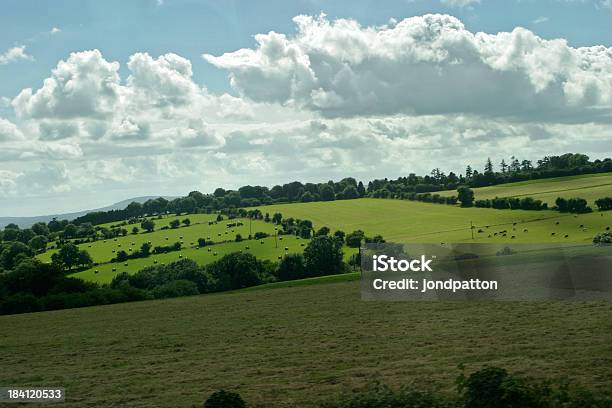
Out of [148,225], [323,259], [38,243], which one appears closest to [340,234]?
[323,259]

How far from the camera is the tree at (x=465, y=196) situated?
387 feet

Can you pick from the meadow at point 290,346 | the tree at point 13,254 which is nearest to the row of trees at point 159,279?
the meadow at point 290,346

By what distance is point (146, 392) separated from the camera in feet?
65.6

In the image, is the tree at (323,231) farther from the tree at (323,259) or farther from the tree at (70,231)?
the tree at (70,231)

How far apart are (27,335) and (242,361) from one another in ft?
74.9

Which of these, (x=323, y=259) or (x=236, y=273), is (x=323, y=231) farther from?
(x=236, y=273)

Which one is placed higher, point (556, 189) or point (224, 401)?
point (556, 189)

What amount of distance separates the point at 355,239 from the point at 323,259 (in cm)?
1695

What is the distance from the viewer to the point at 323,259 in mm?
87250

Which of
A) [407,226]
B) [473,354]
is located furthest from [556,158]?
[473,354]

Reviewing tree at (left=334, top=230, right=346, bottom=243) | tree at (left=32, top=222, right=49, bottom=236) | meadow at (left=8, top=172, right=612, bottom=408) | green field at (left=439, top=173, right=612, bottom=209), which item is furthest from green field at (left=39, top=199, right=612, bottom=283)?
meadow at (left=8, top=172, right=612, bottom=408)

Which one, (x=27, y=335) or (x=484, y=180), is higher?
(x=484, y=180)

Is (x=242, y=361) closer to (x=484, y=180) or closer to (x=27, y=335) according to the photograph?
(x=27, y=335)

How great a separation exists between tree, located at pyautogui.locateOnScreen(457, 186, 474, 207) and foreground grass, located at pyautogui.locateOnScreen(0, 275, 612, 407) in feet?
262
